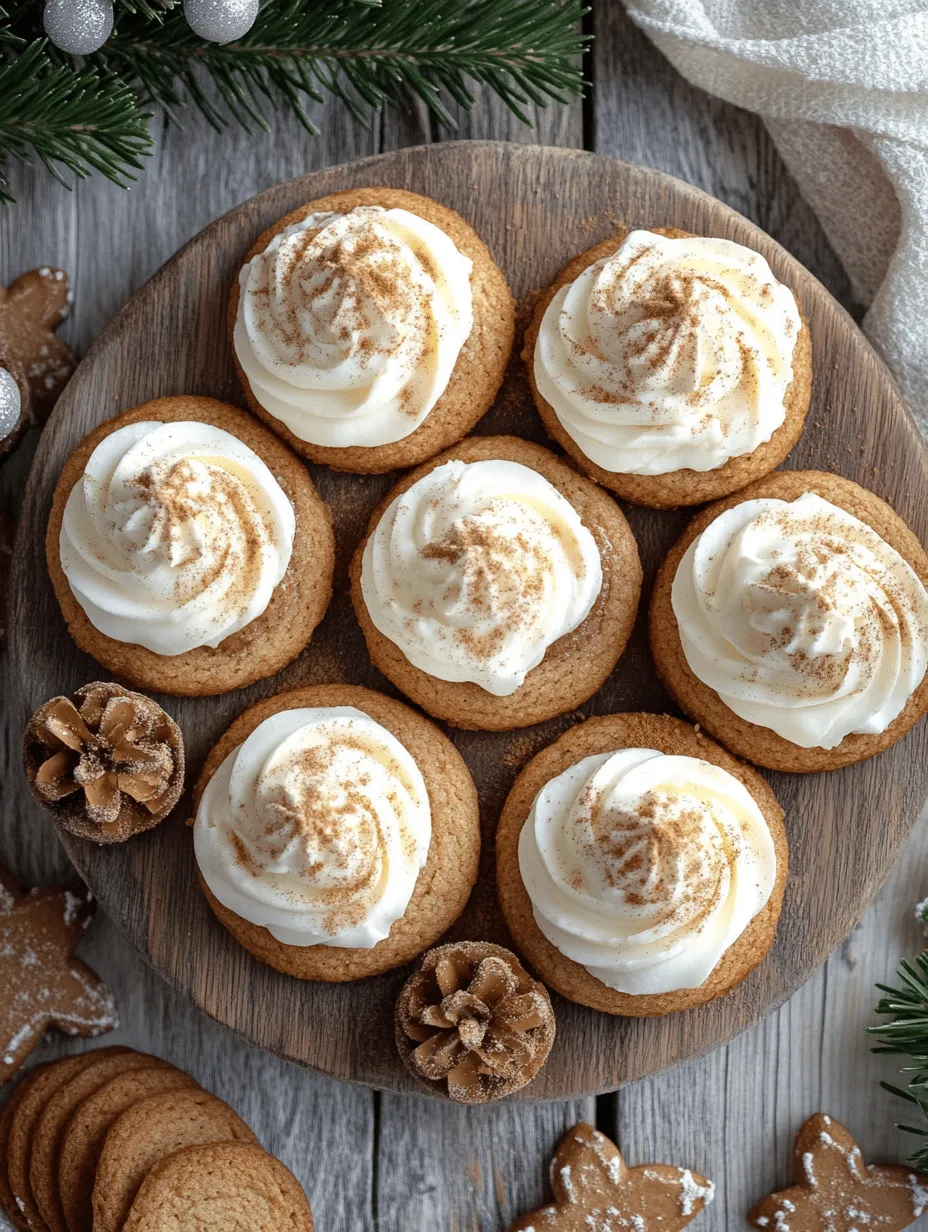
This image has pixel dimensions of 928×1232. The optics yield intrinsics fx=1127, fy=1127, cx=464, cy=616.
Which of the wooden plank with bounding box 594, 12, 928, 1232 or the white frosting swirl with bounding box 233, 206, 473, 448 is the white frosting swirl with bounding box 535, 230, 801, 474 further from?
the wooden plank with bounding box 594, 12, 928, 1232

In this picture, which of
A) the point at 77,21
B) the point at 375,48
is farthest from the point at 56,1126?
the point at 375,48

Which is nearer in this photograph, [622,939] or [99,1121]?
[622,939]

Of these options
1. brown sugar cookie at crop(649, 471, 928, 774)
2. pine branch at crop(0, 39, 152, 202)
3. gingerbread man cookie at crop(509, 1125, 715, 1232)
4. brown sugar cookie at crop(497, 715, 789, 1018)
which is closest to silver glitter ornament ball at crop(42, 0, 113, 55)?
pine branch at crop(0, 39, 152, 202)

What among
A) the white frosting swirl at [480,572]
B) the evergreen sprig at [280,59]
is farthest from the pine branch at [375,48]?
the white frosting swirl at [480,572]

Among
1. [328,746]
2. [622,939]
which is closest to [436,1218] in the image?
[622,939]

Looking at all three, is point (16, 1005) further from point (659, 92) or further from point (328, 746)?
point (659, 92)

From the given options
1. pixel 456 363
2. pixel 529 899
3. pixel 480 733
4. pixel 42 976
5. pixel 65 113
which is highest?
Result: pixel 65 113

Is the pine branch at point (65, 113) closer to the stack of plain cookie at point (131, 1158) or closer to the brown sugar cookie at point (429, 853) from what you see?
the brown sugar cookie at point (429, 853)

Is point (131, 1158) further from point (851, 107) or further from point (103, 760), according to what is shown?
point (851, 107)

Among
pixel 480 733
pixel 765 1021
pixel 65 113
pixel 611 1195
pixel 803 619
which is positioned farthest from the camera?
pixel 765 1021
